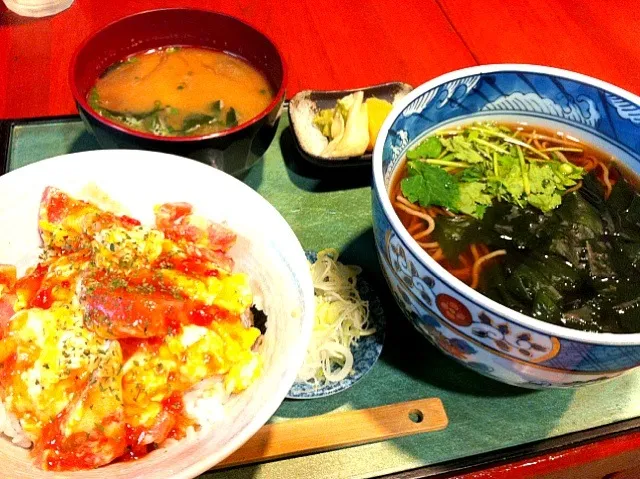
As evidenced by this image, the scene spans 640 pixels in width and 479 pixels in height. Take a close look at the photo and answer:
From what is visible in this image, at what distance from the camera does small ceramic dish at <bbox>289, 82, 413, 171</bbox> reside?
1.52 meters

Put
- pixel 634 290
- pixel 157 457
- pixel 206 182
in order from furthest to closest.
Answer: pixel 206 182 < pixel 634 290 < pixel 157 457

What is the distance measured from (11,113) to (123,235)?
871 millimetres

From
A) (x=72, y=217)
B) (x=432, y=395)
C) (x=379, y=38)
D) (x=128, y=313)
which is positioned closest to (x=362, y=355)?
(x=432, y=395)

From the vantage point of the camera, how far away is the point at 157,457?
3.05 feet

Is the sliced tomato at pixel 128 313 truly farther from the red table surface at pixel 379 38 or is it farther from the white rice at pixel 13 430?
the red table surface at pixel 379 38

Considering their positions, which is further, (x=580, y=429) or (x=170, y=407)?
(x=580, y=429)

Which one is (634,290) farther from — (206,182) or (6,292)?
(6,292)

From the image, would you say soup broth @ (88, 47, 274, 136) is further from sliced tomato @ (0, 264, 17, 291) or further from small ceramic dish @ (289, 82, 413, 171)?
sliced tomato @ (0, 264, 17, 291)

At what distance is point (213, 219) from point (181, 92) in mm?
528

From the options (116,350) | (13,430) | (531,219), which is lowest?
(13,430)

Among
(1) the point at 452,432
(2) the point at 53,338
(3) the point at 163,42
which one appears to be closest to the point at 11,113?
(3) the point at 163,42

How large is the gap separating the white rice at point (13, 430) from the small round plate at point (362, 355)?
45 cm

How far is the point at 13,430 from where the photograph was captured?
97 centimetres

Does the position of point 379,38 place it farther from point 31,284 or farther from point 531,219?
point 31,284
